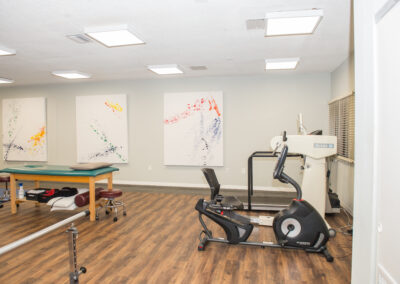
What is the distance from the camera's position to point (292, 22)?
9.08ft

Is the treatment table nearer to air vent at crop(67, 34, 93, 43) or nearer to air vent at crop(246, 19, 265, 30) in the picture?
air vent at crop(67, 34, 93, 43)

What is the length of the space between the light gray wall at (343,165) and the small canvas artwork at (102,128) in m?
4.52

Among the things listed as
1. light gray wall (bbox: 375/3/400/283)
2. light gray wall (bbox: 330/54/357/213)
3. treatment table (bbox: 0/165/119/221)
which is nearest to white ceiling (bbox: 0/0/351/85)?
light gray wall (bbox: 330/54/357/213)

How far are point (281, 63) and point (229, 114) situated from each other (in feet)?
5.44

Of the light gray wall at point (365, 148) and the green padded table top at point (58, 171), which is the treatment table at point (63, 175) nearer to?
the green padded table top at point (58, 171)

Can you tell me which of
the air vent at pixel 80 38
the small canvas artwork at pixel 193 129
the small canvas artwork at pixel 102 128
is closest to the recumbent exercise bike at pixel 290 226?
the air vent at pixel 80 38

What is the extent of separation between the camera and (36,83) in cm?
664

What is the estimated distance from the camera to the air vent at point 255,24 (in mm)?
2837

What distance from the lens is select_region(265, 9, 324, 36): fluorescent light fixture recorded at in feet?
8.54

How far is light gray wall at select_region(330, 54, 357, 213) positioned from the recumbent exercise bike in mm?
1724

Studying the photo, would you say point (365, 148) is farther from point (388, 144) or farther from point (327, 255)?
point (327, 255)

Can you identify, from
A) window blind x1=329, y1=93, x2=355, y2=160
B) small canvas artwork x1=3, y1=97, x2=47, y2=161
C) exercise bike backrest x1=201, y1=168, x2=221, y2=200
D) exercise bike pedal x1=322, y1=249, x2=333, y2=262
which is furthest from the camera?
small canvas artwork x1=3, y1=97, x2=47, y2=161

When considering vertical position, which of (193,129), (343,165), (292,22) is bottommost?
(343,165)

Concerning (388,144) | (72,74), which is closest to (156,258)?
(388,144)
